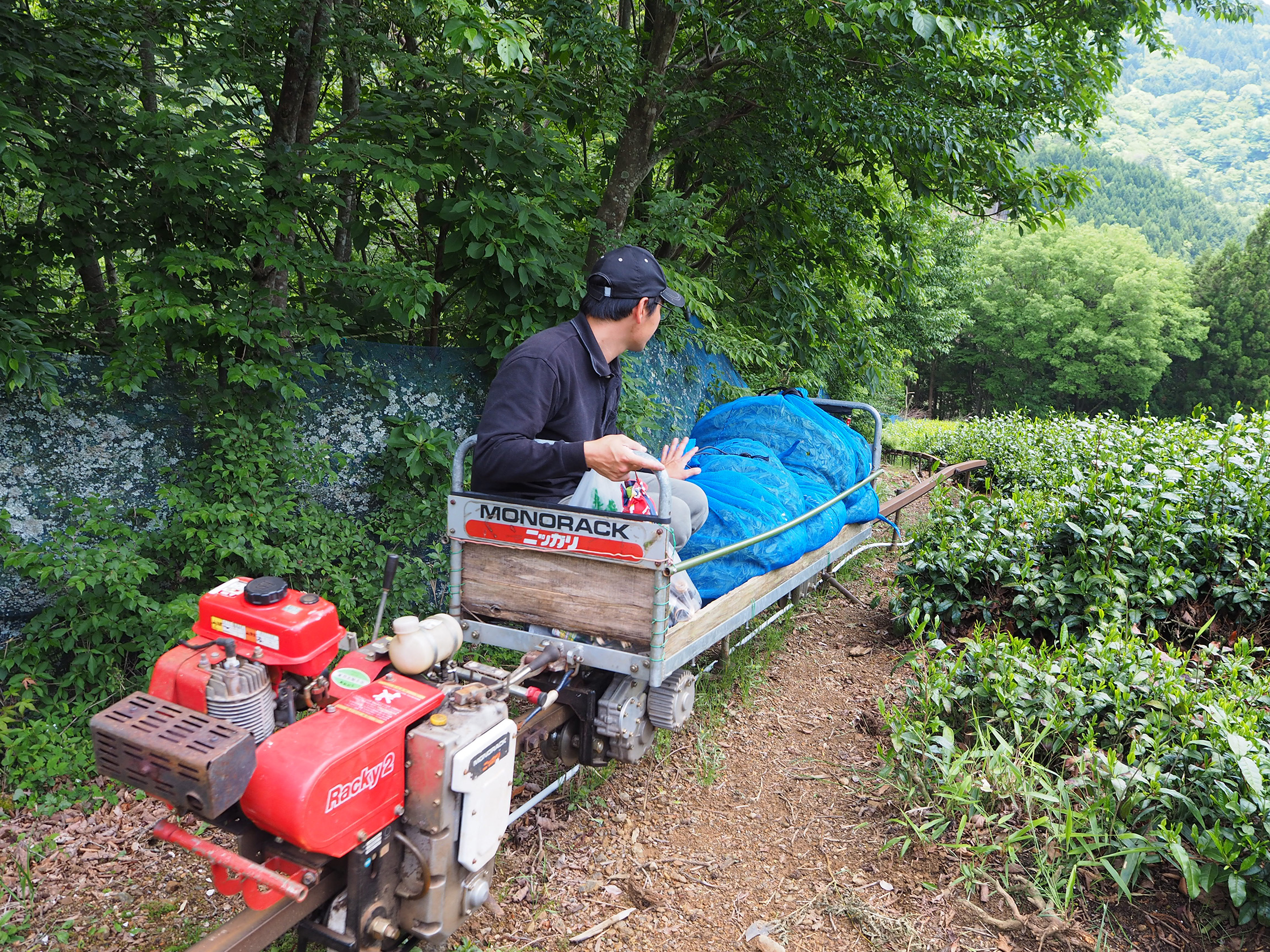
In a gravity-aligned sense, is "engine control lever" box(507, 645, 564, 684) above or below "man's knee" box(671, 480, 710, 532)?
below

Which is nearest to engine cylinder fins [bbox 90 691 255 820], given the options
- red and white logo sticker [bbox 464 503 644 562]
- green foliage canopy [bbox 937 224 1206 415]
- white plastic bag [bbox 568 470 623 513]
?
red and white logo sticker [bbox 464 503 644 562]

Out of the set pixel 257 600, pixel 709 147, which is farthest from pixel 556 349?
pixel 709 147

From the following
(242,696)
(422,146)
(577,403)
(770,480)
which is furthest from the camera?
(770,480)

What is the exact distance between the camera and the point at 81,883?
9.36 feet

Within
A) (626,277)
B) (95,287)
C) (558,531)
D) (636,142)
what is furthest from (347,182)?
(558,531)

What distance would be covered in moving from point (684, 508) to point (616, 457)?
0.72 m

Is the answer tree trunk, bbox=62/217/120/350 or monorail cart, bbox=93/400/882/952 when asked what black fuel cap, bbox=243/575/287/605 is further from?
tree trunk, bbox=62/217/120/350

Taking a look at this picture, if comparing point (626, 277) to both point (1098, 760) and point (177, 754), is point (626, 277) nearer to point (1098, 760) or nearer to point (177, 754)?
point (177, 754)

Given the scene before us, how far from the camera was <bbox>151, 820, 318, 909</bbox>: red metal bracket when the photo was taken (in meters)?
1.80

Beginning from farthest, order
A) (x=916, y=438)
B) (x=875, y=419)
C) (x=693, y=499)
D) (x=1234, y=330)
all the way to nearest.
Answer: (x=1234, y=330) < (x=916, y=438) < (x=875, y=419) < (x=693, y=499)

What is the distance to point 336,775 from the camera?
73.1 inches

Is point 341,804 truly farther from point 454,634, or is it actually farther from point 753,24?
point 753,24

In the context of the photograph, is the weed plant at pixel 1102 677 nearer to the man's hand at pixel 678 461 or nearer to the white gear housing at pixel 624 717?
the white gear housing at pixel 624 717

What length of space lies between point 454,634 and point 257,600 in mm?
532
